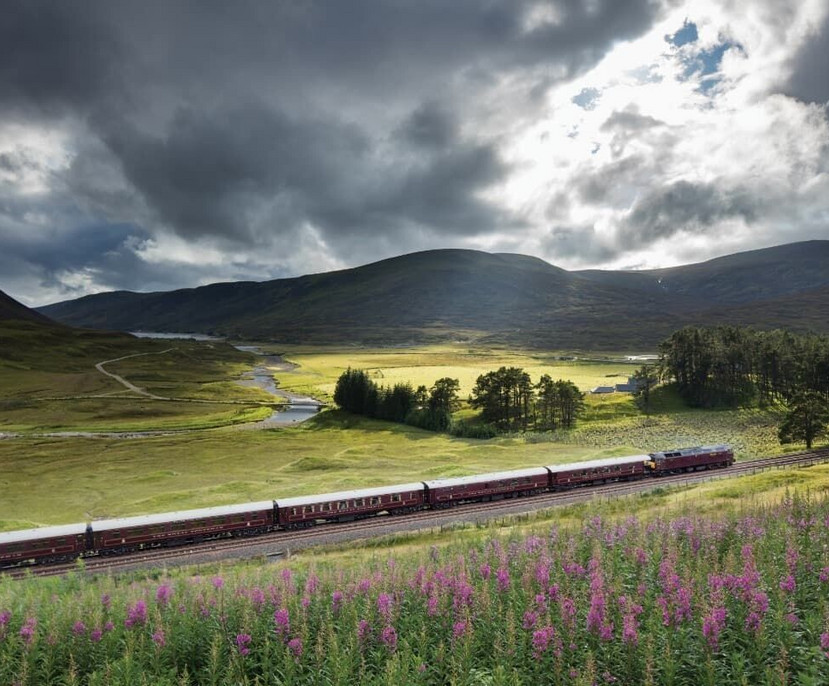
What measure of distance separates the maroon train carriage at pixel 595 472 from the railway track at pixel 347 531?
1.01 m

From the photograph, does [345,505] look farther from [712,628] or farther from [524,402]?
[524,402]

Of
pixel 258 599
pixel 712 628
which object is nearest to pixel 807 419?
pixel 712 628

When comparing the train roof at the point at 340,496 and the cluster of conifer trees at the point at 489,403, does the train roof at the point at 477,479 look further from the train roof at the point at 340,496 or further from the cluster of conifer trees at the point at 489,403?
the cluster of conifer trees at the point at 489,403

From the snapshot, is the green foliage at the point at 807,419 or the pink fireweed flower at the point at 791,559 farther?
the green foliage at the point at 807,419

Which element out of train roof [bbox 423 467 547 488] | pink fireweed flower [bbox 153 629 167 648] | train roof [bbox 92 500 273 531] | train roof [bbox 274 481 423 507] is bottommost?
train roof [bbox 423 467 547 488]

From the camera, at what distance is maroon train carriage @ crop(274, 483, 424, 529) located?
4672 cm

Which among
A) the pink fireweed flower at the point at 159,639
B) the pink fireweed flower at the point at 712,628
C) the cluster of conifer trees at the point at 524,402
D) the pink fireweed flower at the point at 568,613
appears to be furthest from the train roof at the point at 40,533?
the cluster of conifer trees at the point at 524,402

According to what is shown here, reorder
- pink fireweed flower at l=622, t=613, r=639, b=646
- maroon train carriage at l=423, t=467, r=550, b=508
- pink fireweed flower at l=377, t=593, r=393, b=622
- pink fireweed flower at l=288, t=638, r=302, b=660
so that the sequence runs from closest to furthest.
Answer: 1. pink fireweed flower at l=622, t=613, r=639, b=646
2. pink fireweed flower at l=288, t=638, r=302, b=660
3. pink fireweed flower at l=377, t=593, r=393, b=622
4. maroon train carriage at l=423, t=467, r=550, b=508

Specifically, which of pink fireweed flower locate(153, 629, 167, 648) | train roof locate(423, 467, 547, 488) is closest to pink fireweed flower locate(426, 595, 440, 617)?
pink fireweed flower locate(153, 629, 167, 648)

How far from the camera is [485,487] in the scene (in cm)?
5331

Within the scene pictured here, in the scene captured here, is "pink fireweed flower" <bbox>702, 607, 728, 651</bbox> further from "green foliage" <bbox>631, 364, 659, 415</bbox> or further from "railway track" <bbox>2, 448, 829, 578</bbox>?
"green foliage" <bbox>631, 364, 659, 415</bbox>

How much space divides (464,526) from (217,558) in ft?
62.5

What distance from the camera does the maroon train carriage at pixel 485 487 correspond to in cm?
5184

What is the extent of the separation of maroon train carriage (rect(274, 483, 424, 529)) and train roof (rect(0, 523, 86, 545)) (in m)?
15.2
